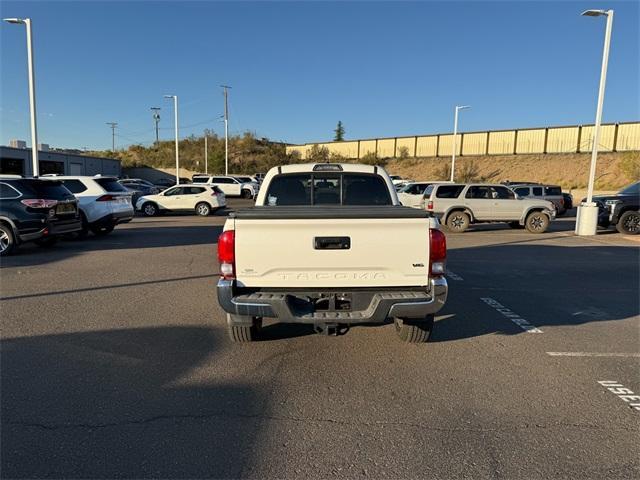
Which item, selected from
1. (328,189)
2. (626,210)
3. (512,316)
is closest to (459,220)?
(626,210)

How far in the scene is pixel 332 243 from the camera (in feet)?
13.3

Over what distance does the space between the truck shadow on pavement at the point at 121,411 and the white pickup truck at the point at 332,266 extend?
811 millimetres

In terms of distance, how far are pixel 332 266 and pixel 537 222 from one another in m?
15.0

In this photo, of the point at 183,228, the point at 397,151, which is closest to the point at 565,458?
the point at 183,228

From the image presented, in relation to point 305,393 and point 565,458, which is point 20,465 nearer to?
point 305,393

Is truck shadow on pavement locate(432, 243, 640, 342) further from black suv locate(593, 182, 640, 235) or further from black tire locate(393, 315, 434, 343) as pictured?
black suv locate(593, 182, 640, 235)

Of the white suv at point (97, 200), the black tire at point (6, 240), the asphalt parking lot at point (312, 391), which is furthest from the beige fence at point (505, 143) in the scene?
the black tire at point (6, 240)

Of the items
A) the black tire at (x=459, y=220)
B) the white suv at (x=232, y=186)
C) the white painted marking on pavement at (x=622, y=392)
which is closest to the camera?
the white painted marking on pavement at (x=622, y=392)

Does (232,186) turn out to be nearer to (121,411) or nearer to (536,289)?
(536,289)

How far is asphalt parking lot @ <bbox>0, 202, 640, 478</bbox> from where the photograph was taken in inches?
115

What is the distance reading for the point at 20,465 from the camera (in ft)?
9.31

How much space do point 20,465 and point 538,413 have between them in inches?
140

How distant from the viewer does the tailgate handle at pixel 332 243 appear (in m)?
4.04

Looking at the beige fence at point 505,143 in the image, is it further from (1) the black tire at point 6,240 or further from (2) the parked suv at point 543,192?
(1) the black tire at point 6,240
